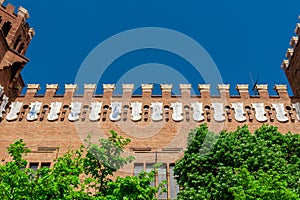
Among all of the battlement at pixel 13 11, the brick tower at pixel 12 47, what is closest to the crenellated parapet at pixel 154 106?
the brick tower at pixel 12 47

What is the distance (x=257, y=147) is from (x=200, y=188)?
2353mm

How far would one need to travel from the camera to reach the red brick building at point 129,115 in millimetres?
17234

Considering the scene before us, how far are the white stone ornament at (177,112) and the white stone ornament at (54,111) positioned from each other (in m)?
5.71

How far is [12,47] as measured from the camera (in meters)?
19.7

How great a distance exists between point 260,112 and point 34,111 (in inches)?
→ 440

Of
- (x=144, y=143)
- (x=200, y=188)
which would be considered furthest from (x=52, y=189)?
(x=144, y=143)

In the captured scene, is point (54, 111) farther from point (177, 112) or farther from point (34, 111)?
point (177, 112)

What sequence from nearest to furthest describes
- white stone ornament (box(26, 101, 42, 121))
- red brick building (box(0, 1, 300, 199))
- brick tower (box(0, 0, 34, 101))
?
red brick building (box(0, 1, 300, 199))
white stone ornament (box(26, 101, 42, 121))
brick tower (box(0, 0, 34, 101))

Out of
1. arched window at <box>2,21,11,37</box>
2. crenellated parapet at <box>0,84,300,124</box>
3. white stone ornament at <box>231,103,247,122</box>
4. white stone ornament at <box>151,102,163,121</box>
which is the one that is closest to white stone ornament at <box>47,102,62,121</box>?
crenellated parapet at <box>0,84,300,124</box>

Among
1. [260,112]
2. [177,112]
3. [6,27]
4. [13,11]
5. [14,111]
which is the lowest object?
[14,111]

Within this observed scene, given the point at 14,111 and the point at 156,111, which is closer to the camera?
the point at 156,111

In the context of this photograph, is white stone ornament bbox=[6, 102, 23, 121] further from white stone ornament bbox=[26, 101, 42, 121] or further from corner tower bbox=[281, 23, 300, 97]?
corner tower bbox=[281, 23, 300, 97]

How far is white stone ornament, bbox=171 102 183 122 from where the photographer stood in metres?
18.1

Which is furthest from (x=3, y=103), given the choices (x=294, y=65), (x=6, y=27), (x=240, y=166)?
(x=294, y=65)
